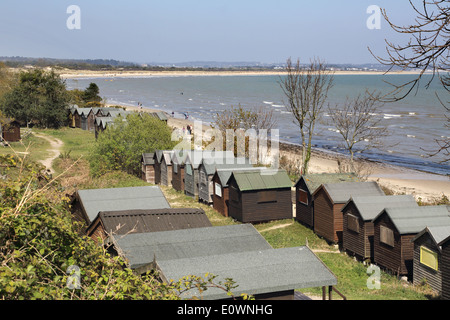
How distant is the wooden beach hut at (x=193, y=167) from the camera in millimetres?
37188

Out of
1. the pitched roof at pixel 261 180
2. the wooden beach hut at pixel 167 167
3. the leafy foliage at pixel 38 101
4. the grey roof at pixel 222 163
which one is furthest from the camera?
the leafy foliage at pixel 38 101

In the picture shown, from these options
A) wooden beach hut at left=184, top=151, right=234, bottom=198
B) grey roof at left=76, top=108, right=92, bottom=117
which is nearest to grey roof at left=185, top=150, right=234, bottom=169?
wooden beach hut at left=184, top=151, right=234, bottom=198

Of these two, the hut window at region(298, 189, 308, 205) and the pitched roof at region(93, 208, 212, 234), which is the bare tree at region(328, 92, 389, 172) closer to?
the hut window at region(298, 189, 308, 205)

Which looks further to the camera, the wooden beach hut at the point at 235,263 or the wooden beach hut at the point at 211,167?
the wooden beach hut at the point at 211,167

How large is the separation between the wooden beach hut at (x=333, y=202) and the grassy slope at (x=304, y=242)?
0.67 meters

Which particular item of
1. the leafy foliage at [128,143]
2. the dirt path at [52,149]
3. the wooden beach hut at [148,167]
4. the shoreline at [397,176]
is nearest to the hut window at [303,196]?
the shoreline at [397,176]

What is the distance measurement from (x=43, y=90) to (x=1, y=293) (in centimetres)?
7318

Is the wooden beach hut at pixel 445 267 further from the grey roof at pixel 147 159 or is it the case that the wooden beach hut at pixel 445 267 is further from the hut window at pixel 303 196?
the grey roof at pixel 147 159

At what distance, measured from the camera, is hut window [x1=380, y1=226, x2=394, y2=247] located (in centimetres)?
2288

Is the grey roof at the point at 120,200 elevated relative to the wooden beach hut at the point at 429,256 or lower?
elevated

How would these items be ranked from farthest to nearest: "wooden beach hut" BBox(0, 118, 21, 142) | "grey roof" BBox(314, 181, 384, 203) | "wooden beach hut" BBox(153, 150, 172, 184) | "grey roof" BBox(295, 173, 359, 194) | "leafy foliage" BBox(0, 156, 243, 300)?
"wooden beach hut" BBox(0, 118, 21, 142) < "wooden beach hut" BBox(153, 150, 172, 184) < "grey roof" BBox(295, 173, 359, 194) < "grey roof" BBox(314, 181, 384, 203) < "leafy foliage" BBox(0, 156, 243, 300)

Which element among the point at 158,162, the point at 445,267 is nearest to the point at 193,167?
the point at 158,162

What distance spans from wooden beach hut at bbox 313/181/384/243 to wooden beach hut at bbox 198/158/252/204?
24.0 ft

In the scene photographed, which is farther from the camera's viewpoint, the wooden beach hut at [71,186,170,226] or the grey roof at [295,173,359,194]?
the grey roof at [295,173,359,194]
